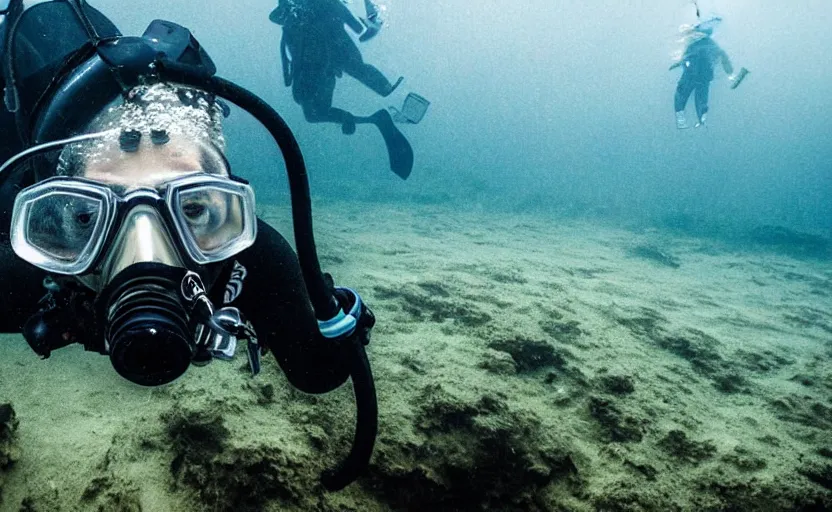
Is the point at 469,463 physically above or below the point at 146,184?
below

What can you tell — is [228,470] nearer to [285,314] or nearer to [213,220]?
[285,314]

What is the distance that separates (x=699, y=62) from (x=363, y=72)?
40.4 ft

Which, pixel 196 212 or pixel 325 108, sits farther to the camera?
pixel 325 108

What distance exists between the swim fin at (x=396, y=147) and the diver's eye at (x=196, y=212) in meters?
6.61

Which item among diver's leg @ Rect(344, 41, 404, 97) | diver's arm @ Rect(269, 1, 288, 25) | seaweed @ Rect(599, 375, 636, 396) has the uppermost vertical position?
diver's arm @ Rect(269, 1, 288, 25)

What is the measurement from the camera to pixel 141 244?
167 centimetres

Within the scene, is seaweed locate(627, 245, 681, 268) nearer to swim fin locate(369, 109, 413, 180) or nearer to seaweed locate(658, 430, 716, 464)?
swim fin locate(369, 109, 413, 180)

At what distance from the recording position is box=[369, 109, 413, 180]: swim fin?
340 inches

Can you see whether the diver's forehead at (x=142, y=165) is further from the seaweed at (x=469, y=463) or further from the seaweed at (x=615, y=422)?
the seaweed at (x=615, y=422)

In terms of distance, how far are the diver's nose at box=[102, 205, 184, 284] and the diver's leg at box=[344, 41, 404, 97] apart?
30.0 feet

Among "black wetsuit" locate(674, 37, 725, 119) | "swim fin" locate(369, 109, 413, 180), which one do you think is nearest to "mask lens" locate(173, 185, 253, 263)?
"swim fin" locate(369, 109, 413, 180)

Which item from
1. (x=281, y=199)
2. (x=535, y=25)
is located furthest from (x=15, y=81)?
(x=535, y=25)

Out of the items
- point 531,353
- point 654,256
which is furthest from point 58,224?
point 654,256

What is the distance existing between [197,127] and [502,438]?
2592 mm
